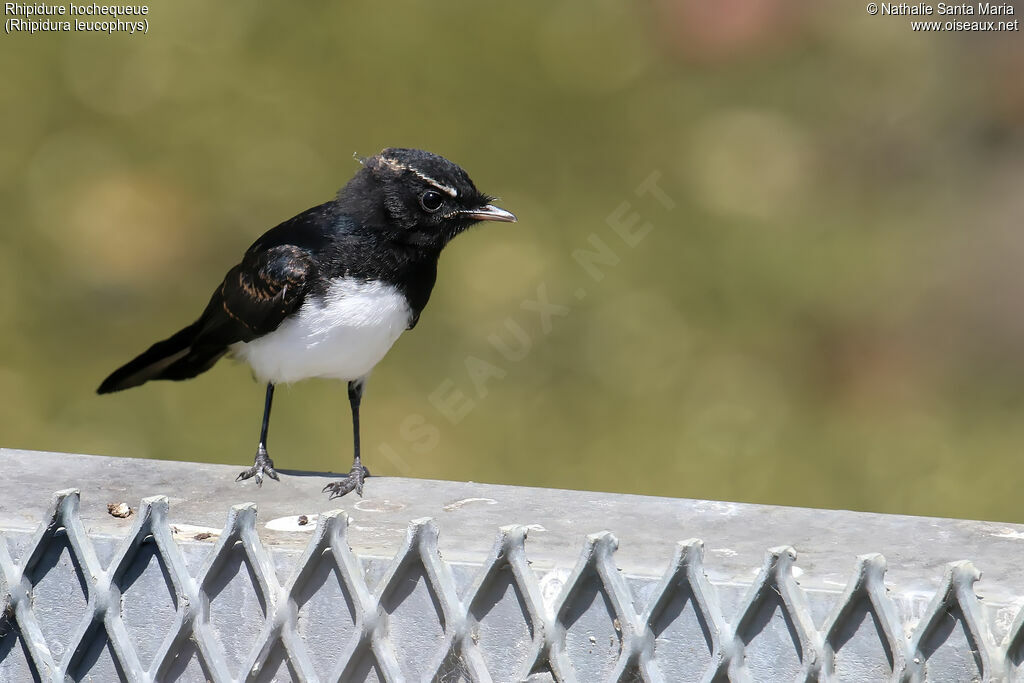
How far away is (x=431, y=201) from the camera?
4.72 metres

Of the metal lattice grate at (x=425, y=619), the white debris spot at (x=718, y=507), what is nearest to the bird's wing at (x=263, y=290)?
the metal lattice grate at (x=425, y=619)

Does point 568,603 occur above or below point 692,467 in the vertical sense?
above

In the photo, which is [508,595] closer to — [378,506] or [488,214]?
[378,506]

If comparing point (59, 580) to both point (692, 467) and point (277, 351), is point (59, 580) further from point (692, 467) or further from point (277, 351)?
point (692, 467)

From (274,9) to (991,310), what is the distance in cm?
538

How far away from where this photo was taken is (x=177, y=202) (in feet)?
30.8

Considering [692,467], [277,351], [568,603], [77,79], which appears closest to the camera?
[568,603]

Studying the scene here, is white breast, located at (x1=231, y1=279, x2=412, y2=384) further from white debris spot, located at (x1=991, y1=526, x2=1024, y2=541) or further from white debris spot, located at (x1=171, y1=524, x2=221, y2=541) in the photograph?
white debris spot, located at (x1=991, y1=526, x2=1024, y2=541)

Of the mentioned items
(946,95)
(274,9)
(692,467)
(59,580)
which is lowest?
(692,467)

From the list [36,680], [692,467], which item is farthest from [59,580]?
[692,467]

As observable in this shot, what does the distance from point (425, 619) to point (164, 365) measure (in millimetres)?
2567

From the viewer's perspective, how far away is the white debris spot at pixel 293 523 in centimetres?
361

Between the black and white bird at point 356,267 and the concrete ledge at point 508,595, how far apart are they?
45.3 inches

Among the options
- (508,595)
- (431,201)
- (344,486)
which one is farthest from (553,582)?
(431,201)
